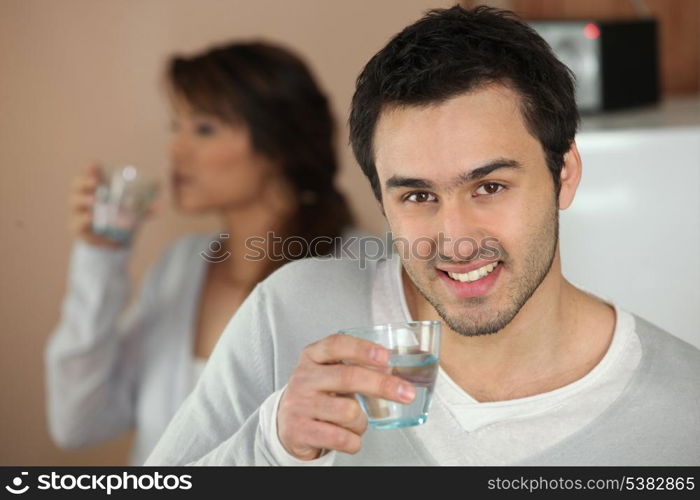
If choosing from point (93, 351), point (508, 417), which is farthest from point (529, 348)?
point (93, 351)

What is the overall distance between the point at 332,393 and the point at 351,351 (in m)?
0.04

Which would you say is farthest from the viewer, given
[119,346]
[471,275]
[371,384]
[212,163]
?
[119,346]

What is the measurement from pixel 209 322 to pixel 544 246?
1.82ft

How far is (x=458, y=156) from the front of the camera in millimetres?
748

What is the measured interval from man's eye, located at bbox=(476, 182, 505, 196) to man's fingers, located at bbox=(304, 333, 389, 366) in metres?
0.16

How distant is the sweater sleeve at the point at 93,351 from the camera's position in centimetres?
141

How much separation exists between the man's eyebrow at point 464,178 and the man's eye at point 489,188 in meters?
0.01

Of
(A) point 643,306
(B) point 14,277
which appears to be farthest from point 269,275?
(B) point 14,277

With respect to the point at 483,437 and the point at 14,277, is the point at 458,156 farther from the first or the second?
the point at 14,277

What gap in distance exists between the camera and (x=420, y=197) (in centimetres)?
77

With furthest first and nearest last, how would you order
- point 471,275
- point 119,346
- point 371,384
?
point 119,346
point 471,275
point 371,384

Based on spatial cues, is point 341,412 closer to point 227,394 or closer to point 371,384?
point 371,384

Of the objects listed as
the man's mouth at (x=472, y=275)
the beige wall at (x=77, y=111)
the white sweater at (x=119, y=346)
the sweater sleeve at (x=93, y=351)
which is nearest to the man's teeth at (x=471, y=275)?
the man's mouth at (x=472, y=275)

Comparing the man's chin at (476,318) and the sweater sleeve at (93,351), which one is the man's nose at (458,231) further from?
the sweater sleeve at (93,351)
